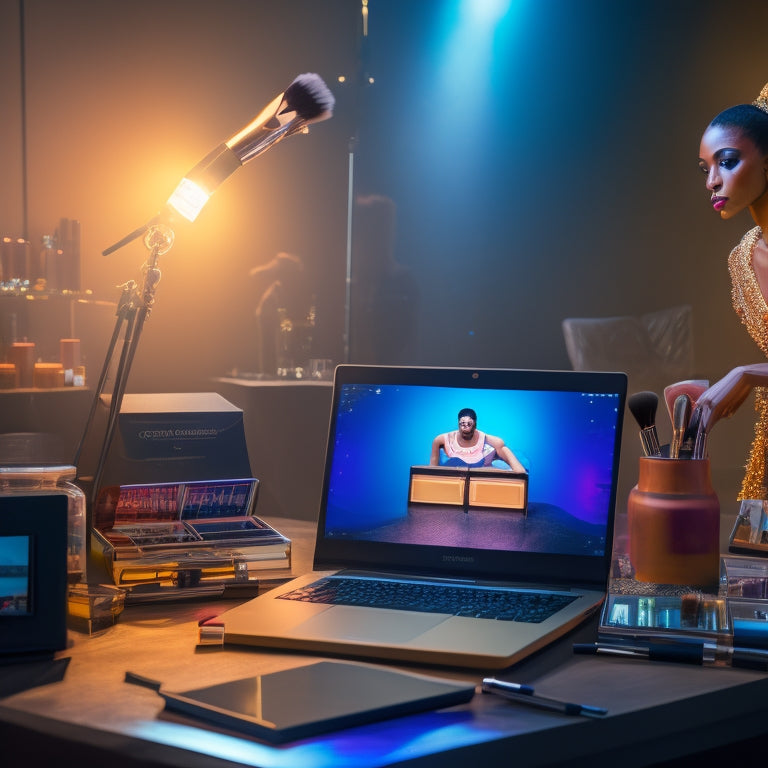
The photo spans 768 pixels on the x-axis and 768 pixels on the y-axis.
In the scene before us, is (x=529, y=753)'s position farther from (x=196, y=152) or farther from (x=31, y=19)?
(x=31, y=19)

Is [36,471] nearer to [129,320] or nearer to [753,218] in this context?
[129,320]

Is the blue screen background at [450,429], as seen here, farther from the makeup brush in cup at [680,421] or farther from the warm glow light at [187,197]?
the warm glow light at [187,197]

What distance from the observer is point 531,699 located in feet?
2.40

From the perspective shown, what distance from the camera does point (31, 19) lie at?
6.90 ft

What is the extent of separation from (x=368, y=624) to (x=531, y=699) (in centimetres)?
22

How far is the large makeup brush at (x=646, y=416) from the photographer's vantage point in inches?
43.5

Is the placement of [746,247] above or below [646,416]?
above

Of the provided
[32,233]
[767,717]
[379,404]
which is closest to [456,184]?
[32,233]

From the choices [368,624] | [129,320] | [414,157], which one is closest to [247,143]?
[129,320]

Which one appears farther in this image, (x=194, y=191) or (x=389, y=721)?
(x=194, y=191)

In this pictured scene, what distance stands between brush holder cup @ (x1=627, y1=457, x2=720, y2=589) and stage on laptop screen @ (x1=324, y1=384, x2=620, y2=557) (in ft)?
0.20

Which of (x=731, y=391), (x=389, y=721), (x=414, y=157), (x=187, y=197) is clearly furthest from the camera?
(x=414, y=157)

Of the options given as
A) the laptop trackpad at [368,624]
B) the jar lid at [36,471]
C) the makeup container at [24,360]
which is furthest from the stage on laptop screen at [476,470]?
the makeup container at [24,360]

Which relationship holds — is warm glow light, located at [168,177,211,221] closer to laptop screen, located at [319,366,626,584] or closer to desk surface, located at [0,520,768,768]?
laptop screen, located at [319,366,626,584]
